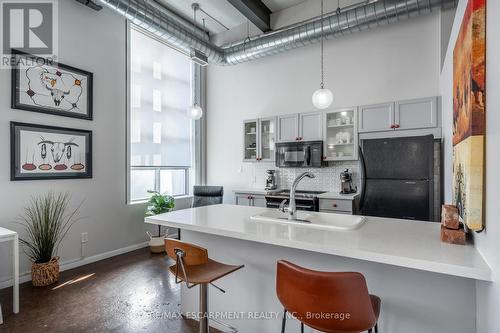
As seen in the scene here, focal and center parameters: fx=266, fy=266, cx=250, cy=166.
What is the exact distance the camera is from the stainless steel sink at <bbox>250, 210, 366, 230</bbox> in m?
1.80

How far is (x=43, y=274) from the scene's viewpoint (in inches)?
115

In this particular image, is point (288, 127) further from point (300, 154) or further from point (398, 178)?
point (398, 178)

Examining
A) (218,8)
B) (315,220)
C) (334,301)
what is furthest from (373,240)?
(218,8)

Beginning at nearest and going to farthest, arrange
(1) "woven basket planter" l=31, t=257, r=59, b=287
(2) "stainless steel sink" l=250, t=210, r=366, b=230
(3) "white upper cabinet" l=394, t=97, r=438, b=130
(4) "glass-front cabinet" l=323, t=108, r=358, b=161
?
(2) "stainless steel sink" l=250, t=210, r=366, b=230 → (1) "woven basket planter" l=31, t=257, r=59, b=287 → (3) "white upper cabinet" l=394, t=97, r=438, b=130 → (4) "glass-front cabinet" l=323, t=108, r=358, b=161

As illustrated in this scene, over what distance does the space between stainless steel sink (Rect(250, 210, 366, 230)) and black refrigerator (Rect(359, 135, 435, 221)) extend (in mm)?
1396

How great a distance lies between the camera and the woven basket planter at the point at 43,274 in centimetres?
292

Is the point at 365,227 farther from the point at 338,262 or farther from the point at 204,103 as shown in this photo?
the point at 204,103

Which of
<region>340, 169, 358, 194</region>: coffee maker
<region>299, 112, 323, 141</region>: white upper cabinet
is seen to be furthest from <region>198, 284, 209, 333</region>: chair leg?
<region>299, 112, 323, 141</region>: white upper cabinet

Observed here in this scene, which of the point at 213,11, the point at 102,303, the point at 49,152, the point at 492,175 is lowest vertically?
the point at 102,303

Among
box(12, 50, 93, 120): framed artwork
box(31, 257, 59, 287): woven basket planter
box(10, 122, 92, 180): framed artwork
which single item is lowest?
box(31, 257, 59, 287): woven basket planter

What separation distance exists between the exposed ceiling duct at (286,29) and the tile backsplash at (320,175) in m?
1.96

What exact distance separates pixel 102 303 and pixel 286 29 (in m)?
4.31

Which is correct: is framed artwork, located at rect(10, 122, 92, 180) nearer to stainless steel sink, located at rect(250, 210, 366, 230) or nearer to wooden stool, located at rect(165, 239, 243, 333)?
wooden stool, located at rect(165, 239, 243, 333)

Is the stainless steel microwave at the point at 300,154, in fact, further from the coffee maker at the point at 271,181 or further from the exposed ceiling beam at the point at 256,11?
the exposed ceiling beam at the point at 256,11
